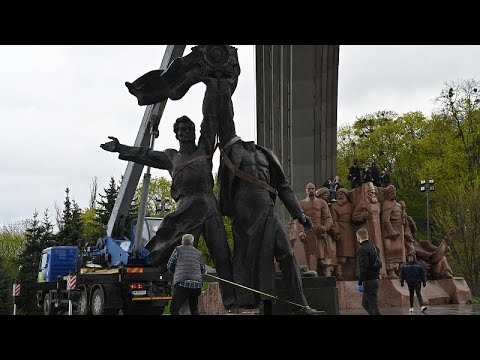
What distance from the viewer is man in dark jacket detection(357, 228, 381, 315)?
25.0 feet

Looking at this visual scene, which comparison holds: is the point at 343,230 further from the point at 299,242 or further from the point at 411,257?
the point at 411,257

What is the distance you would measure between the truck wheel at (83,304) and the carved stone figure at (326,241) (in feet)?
19.3

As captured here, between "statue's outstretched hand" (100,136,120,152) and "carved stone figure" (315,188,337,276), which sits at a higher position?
"statue's outstretched hand" (100,136,120,152)

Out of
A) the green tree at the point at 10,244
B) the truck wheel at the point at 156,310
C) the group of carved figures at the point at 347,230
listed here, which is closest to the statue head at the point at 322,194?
the group of carved figures at the point at 347,230

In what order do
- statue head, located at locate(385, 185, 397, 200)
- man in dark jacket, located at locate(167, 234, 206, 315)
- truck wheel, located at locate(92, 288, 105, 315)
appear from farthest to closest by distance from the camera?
1. statue head, located at locate(385, 185, 397, 200)
2. truck wheel, located at locate(92, 288, 105, 315)
3. man in dark jacket, located at locate(167, 234, 206, 315)

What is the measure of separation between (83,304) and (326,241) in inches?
247

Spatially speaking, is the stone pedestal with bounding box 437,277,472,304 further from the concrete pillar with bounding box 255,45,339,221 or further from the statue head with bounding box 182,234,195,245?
the concrete pillar with bounding box 255,45,339,221

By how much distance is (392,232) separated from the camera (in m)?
16.2

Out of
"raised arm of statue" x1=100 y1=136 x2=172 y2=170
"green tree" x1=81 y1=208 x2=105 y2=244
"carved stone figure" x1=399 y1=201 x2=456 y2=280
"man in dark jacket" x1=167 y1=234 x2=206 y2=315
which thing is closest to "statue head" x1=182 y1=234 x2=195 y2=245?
"man in dark jacket" x1=167 y1=234 x2=206 y2=315

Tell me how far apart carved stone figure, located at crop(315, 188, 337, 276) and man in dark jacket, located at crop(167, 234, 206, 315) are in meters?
8.68

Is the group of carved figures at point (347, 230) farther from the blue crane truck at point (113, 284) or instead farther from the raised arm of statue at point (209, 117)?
the raised arm of statue at point (209, 117)
